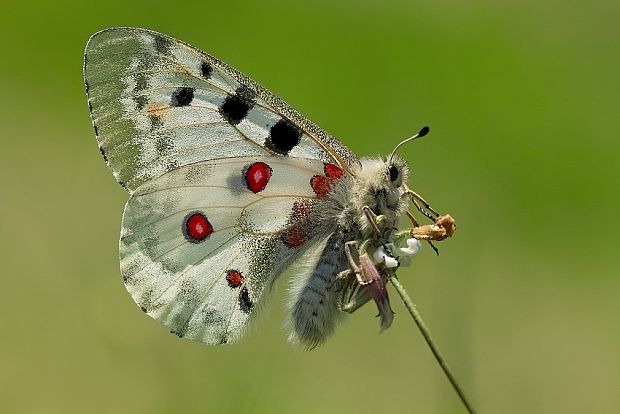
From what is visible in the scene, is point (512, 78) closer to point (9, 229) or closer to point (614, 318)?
point (614, 318)

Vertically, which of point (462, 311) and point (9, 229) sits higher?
point (9, 229)

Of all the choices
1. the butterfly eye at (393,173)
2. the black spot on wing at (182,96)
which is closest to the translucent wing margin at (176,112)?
the black spot on wing at (182,96)

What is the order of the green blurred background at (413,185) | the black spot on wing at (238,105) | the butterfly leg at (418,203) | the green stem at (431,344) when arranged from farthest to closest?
1. the green blurred background at (413,185)
2. the black spot on wing at (238,105)
3. the butterfly leg at (418,203)
4. the green stem at (431,344)

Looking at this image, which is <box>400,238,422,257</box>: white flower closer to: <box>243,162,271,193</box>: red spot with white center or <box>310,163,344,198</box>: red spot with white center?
<box>310,163,344,198</box>: red spot with white center

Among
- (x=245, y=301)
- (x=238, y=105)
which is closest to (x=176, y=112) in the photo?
(x=238, y=105)

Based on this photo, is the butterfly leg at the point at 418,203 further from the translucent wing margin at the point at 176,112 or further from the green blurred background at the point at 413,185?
the green blurred background at the point at 413,185

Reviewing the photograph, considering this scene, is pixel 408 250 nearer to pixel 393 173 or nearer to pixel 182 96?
pixel 393 173

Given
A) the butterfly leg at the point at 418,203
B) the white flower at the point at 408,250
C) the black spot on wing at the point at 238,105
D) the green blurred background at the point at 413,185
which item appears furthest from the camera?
the green blurred background at the point at 413,185

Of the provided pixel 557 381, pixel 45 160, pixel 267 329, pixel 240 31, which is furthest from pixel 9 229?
pixel 557 381
